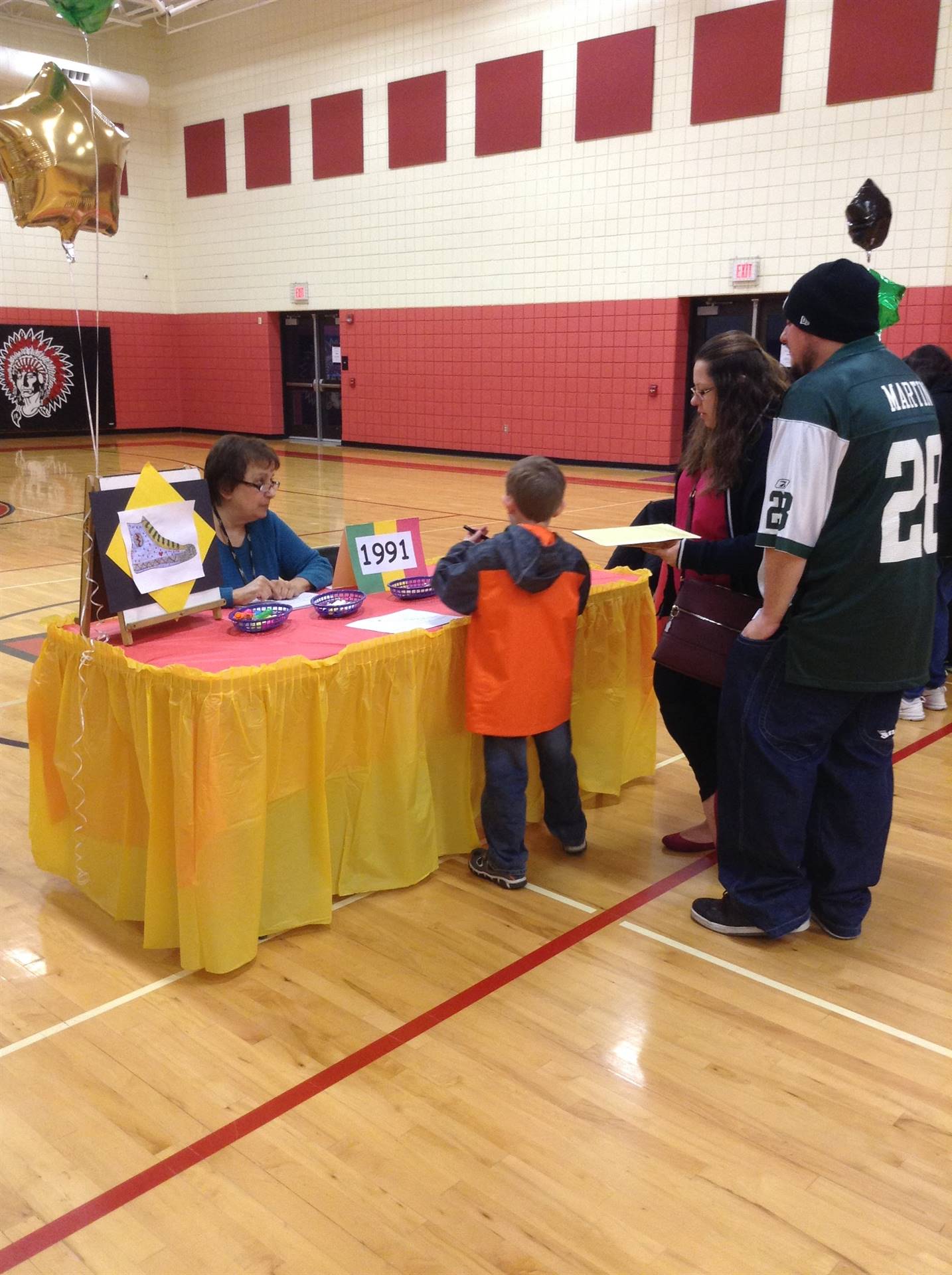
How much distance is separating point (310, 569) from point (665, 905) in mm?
1618

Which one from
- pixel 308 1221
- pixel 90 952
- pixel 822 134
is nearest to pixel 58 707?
pixel 90 952

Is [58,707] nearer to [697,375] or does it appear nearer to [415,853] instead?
[415,853]

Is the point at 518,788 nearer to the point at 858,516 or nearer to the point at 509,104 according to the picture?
the point at 858,516

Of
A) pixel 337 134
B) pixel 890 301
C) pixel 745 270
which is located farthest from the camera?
pixel 337 134

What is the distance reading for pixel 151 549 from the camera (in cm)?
286

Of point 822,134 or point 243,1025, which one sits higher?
point 822,134

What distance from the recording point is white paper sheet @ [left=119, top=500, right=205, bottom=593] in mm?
2801

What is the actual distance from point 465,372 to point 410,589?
1180 cm

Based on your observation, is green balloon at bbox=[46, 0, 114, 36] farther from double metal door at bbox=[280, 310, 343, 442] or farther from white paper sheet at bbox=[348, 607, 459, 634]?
double metal door at bbox=[280, 310, 343, 442]

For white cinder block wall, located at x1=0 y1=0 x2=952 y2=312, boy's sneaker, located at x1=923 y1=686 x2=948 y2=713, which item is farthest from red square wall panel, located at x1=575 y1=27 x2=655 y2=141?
A: boy's sneaker, located at x1=923 y1=686 x2=948 y2=713

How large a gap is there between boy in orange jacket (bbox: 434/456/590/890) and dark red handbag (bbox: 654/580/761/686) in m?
0.28

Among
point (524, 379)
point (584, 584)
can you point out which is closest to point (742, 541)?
point (584, 584)

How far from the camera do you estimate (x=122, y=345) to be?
58.2ft

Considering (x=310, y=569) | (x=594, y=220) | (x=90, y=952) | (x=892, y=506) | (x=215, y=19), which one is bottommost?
(x=90, y=952)
